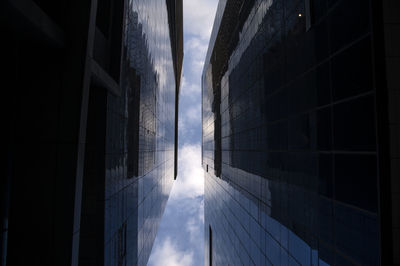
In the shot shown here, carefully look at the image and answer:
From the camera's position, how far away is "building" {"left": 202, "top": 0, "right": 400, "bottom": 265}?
7.85m

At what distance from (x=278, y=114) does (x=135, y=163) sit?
1355cm

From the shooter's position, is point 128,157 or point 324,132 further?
point 128,157

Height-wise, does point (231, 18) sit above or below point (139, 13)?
above

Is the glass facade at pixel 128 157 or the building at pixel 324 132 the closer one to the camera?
the building at pixel 324 132

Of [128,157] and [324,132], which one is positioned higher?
[324,132]

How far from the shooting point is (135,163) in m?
20.9

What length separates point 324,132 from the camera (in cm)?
1105

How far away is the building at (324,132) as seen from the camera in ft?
25.7

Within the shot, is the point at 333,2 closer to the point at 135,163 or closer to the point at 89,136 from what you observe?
the point at 89,136

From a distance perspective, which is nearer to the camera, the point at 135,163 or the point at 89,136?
the point at 89,136

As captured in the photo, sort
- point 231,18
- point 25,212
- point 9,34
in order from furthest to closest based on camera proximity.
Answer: point 231,18, point 25,212, point 9,34

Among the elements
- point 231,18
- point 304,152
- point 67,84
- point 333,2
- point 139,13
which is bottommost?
point 304,152

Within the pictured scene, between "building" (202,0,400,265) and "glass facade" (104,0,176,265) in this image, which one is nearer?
"building" (202,0,400,265)

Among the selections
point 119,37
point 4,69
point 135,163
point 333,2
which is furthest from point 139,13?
point 333,2
